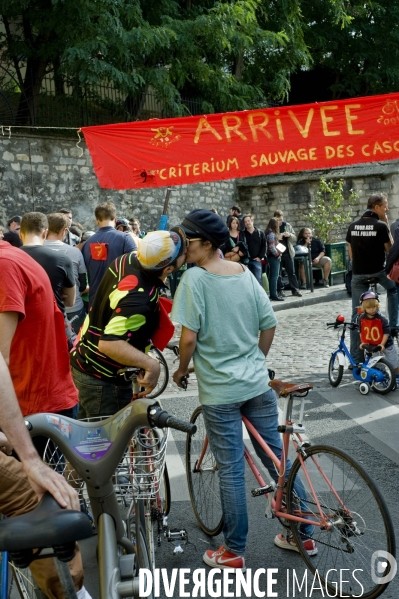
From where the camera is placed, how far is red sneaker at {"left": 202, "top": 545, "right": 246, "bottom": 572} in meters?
4.04

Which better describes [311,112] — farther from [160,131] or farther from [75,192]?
[75,192]

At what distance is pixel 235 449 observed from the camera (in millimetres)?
4020

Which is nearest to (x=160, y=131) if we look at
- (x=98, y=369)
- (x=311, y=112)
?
(x=311, y=112)

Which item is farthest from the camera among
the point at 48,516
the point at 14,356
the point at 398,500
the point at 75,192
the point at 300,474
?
the point at 75,192

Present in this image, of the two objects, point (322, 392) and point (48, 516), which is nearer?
point (48, 516)

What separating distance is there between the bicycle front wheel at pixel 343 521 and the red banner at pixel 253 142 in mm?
5040

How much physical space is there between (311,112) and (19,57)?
13442 millimetres

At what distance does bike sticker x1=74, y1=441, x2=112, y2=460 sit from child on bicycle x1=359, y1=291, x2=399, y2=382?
19.2 feet

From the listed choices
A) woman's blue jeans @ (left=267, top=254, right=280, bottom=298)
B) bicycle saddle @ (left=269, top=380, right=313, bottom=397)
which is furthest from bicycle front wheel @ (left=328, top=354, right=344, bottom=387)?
woman's blue jeans @ (left=267, top=254, right=280, bottom=298)

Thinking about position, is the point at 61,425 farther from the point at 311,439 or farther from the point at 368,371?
the point at 368,371

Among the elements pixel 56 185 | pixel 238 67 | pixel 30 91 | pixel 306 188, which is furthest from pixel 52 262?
pixel 238 67

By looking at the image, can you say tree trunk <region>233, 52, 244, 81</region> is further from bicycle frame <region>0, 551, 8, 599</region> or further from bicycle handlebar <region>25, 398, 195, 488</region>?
bicycle handlebar <region>25, 398, 195, 488</region>

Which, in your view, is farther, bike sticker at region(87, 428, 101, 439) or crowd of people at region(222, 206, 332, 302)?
crowd of people at region(222, 206, 332, 302)

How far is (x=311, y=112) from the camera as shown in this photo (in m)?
8.33
